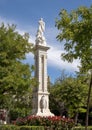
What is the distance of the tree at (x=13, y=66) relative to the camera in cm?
2761

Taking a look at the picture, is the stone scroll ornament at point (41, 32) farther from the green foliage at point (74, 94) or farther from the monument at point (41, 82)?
the green foliage at point (74, 94)

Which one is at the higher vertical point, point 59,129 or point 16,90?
point 16,90

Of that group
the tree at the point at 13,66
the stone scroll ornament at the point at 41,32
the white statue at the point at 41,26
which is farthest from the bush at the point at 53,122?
the white statue at the point at 41,26

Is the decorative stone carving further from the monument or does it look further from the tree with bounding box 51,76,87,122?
the tree with bounding box 51,76,87,122

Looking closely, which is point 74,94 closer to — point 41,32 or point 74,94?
point 74,94

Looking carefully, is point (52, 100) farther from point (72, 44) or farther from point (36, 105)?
point (72, 44)

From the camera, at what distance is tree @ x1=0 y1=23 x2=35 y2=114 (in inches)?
1087

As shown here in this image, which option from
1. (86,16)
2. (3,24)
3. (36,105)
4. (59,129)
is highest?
(3,24)

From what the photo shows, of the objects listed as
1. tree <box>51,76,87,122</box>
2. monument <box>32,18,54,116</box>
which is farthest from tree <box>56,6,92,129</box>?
tree <box>51,76,87,122</box>

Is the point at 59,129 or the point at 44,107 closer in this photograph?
the point at 59,129

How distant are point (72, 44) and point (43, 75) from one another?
24.3m

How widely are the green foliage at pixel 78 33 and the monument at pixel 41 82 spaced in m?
23.3

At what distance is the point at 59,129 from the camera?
99.8ft

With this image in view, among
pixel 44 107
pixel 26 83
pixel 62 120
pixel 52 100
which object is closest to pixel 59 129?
pixel 62 120
